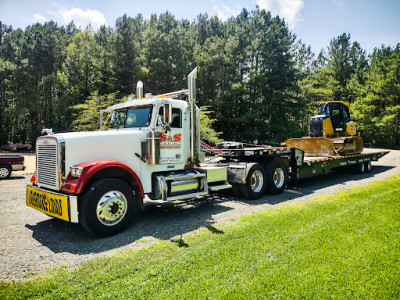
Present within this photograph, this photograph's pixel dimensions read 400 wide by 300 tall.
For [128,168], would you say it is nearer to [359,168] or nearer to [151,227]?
[151,227]

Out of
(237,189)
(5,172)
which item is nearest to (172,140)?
(237,189)

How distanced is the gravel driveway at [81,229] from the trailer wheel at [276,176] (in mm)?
277

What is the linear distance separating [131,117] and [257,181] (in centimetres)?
426

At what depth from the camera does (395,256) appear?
12.8ft

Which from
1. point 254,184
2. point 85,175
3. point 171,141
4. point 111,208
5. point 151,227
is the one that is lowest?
point 151,227

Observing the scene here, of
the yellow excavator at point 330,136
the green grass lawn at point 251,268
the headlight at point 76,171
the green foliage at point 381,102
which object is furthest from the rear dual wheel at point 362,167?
the green foliage at point 381,102

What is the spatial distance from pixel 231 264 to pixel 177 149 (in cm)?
356

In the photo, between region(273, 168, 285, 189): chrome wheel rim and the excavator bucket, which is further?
the excavator bucket

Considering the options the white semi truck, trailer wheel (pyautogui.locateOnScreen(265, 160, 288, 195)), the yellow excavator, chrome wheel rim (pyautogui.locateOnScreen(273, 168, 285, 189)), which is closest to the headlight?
the white semi truck

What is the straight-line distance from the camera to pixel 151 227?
225 inches

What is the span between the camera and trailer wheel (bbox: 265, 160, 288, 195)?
28.7 ft

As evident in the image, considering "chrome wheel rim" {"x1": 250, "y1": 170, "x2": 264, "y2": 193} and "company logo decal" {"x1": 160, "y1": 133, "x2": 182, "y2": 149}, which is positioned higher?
"company logo decal" {"x1": 160, "y1": 133, "x2": 182, "y2": 149}

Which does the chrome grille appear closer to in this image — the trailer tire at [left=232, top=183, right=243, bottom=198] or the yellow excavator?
the trailer tire at [left=232, top=183, right=243, bottom=198]

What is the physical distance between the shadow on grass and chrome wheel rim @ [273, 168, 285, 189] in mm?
825
